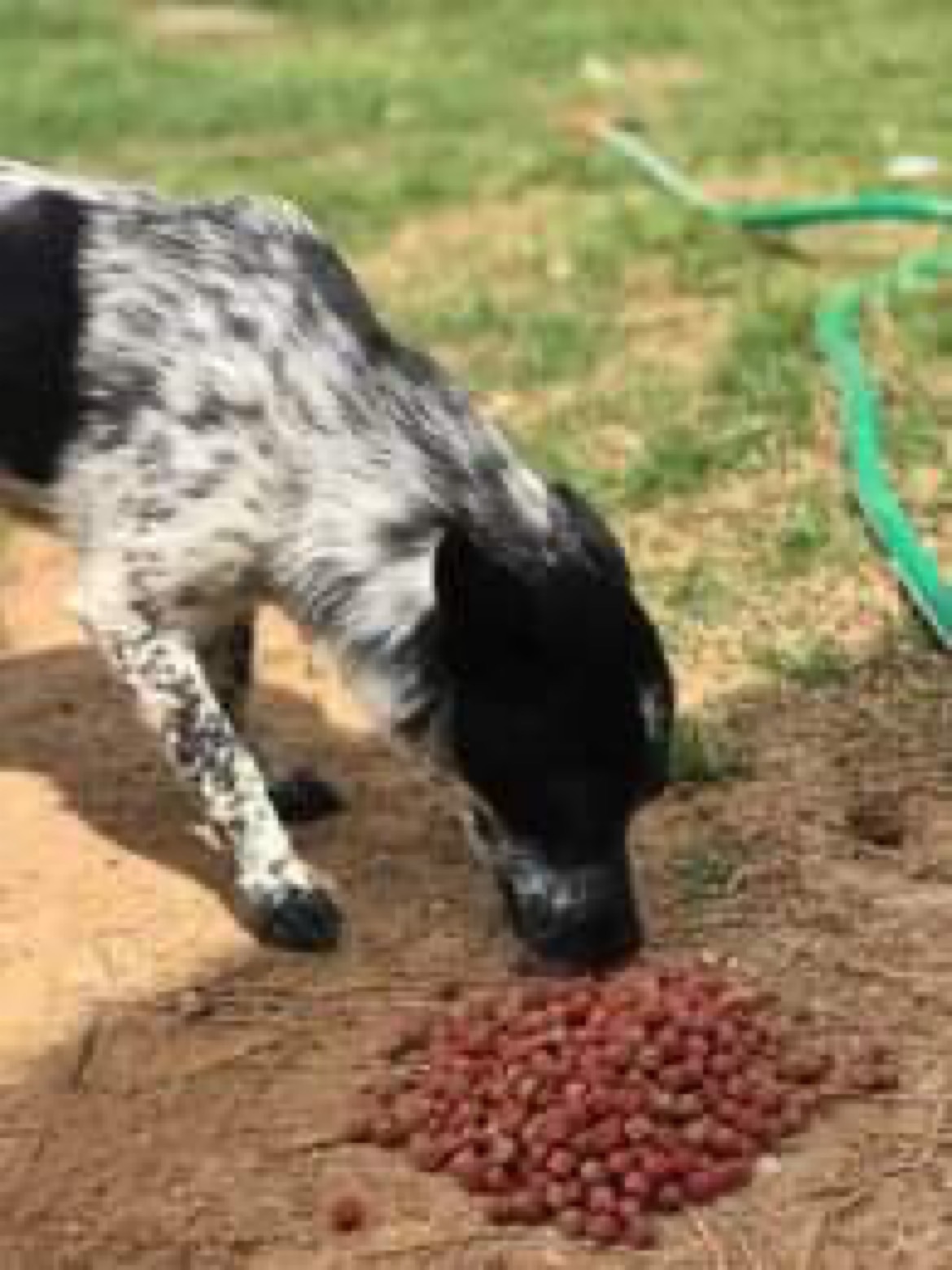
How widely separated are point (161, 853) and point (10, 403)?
3.27ft

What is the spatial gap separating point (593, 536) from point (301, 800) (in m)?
1.20

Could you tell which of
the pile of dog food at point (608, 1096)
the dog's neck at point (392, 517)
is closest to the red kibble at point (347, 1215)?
the pile of dog food at point (608, 1096)

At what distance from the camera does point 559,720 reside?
4.75 metres

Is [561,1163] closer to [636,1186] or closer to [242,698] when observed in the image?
[636,1186]

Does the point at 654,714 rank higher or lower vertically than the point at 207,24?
higher

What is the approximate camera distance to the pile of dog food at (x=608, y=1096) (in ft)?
13.8

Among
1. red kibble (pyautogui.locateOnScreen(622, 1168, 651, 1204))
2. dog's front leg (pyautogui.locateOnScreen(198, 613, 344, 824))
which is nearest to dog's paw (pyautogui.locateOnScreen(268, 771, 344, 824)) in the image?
dog's front leg (pyautogui.locateOnScreen(198, 613, 344, 824))

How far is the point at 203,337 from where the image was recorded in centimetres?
541

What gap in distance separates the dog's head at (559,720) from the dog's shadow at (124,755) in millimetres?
774

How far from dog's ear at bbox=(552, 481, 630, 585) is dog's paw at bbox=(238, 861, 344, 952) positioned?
3.04 ft

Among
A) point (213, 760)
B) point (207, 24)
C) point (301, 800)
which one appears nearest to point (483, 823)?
point (213, 760)

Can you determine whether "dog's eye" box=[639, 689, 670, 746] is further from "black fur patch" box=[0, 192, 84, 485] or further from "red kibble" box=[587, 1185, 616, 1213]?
"black fur patch" box=[0, 192, 84, 485]

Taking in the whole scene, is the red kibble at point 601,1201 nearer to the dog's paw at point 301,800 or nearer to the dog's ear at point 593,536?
the dog's ear at point 593,536

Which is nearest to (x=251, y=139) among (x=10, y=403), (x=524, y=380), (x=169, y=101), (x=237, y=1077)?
(x=169, y=101)
